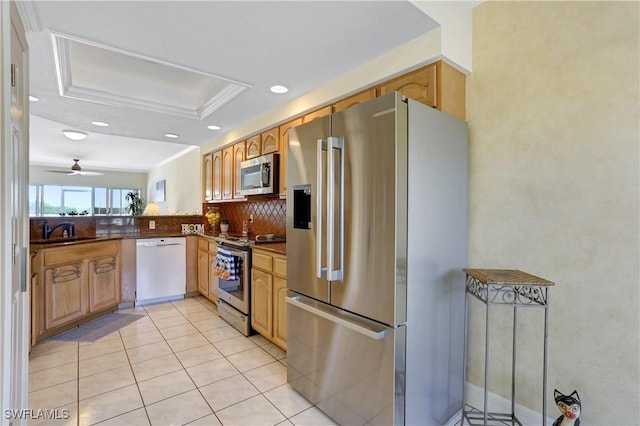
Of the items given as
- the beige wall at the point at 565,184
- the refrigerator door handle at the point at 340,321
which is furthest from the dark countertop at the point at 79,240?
the beige wall at the point at 565,184

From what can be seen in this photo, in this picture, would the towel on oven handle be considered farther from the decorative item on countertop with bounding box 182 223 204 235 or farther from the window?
the window

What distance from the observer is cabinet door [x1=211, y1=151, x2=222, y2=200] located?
4559 millimetres

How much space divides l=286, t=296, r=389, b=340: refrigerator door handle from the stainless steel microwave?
148cm

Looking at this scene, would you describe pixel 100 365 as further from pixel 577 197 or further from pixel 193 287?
pixel 577 197

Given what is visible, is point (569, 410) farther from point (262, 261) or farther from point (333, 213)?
point (262, 261)

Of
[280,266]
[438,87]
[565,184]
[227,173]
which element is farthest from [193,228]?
[565,184]

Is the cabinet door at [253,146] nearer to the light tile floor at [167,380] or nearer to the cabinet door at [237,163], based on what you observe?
the cabinet door at [237,163]

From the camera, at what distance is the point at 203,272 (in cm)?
434

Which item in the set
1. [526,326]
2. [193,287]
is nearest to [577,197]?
[526,326]

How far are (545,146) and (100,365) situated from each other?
11.6ft

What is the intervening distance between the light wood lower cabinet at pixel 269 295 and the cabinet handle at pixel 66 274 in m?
1.93

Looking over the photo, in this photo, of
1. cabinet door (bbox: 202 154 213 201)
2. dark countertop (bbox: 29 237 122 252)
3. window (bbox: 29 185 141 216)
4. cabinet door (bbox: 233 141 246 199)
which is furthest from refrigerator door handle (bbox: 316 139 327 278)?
window (bbox: 29 185 141 216)

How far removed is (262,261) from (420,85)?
6.41 ft

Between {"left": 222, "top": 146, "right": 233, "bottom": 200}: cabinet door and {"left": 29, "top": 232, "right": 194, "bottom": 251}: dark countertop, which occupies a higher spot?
{"left": 222, "top": 146, "right": 233, "bottom": 200}: cabinet door
